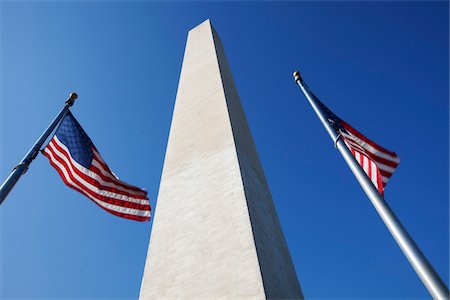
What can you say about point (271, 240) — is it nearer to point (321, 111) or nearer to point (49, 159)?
point (321, 111)

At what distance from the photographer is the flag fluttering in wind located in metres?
7.54

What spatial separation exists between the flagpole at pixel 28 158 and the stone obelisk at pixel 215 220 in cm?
395

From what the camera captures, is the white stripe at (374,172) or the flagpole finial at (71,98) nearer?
the white stripe at (374,172)

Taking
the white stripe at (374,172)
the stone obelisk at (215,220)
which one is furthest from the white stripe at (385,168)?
the stone obelisk at (215,220)

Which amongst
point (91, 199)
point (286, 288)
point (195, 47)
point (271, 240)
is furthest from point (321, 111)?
point (195, 47)

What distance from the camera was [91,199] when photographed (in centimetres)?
856

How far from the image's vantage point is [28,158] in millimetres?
7836

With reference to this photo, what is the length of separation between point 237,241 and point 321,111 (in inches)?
140

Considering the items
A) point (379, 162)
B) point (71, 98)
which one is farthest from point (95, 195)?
point (379, 162)

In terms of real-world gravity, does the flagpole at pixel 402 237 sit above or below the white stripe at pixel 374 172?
below

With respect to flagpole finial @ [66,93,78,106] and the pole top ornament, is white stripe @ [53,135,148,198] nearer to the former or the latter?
flagpole finial @ [66,93,78,106]

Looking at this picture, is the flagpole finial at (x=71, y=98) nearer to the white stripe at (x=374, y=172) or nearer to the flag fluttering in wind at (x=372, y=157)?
the flag fluttering in wind at (x=372, y=157)

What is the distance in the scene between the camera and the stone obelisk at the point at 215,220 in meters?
8.20

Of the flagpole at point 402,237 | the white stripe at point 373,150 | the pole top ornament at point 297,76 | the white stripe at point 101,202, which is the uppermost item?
the pole top ornament at point 297,76
